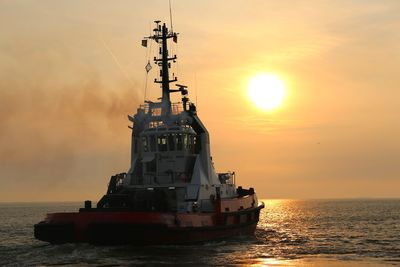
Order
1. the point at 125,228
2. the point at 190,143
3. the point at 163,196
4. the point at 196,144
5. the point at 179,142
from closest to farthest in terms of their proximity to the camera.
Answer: the point at 125,228
the point at 163,196
the point at 179,142
the point at 190,143
the point at 196,144

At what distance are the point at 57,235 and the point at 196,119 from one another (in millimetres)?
11693

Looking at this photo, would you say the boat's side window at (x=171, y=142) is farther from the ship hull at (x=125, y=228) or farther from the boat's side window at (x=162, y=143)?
the ship hull at (x=125, y=228)

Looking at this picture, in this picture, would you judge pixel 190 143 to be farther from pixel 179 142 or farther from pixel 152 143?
pixel 152 143

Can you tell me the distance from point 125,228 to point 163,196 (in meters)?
→ 4.83

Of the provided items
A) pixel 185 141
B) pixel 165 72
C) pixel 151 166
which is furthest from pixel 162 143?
pixel 165 72

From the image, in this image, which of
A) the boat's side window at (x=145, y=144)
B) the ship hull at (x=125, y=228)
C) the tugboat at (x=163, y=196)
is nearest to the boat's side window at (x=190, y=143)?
the tugboat at (x=163, y=196)

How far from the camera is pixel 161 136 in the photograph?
38.5m

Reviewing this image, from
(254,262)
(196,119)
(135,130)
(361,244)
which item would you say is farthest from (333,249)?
(135,130)

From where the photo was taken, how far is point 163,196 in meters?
35.2

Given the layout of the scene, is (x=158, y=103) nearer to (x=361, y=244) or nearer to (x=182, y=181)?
(x=182, y=181)

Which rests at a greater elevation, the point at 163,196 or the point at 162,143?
the point at 162,143

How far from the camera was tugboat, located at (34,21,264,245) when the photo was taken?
31.2 meters

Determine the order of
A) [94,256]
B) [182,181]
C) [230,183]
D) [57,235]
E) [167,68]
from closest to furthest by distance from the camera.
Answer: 1. [94,256]
2. [57,235]
3. [182,181]
4. [167,68]
5. [230,183]

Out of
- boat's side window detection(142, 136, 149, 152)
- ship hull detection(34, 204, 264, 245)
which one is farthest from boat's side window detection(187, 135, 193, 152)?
ship hull detection(34, 204, 264, 245)
